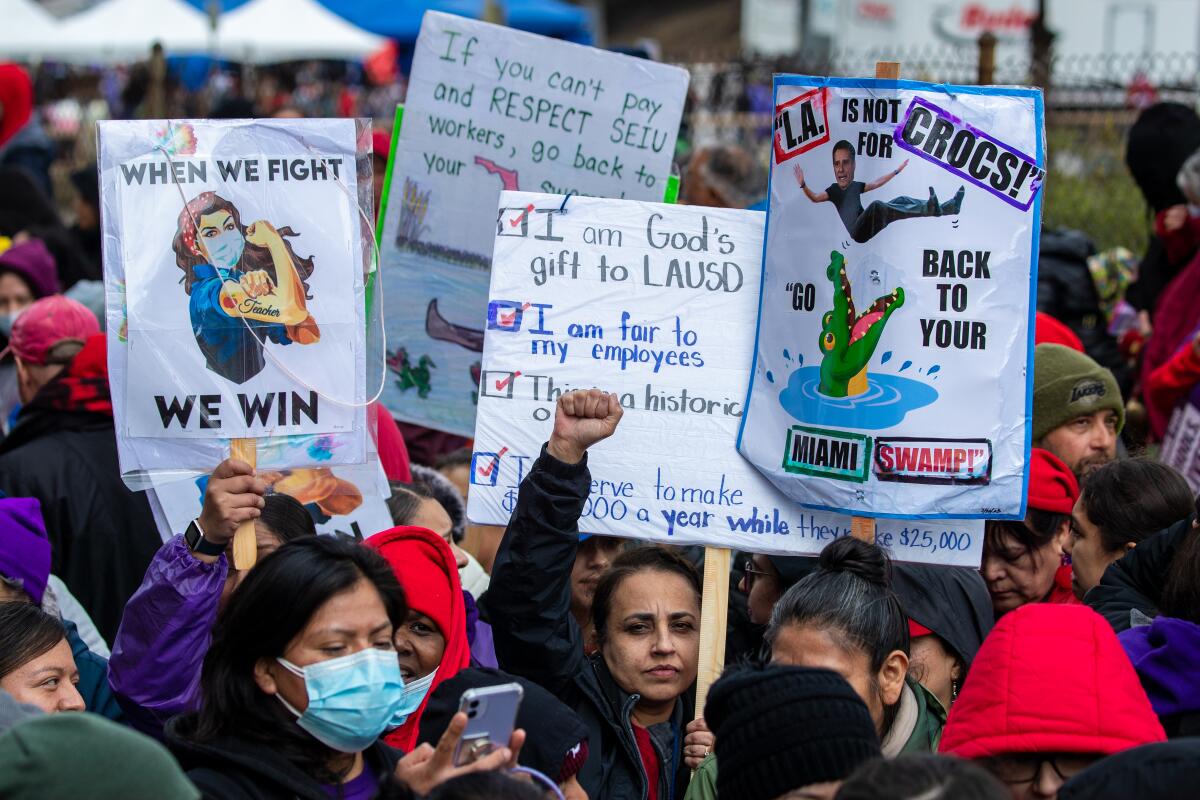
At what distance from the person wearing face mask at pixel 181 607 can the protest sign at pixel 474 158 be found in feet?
6.89

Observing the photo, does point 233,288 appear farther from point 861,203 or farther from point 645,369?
point 861,203

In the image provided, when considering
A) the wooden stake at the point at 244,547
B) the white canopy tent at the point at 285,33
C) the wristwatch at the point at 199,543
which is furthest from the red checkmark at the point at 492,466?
the white canopy tent at the point at 285,33

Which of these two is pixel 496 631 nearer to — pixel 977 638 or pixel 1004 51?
pixel 977 638

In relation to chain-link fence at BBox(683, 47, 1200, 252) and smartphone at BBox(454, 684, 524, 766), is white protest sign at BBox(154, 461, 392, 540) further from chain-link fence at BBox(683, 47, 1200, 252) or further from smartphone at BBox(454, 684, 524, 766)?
chain-link fence at BBox(683, 47, 1200, 252)

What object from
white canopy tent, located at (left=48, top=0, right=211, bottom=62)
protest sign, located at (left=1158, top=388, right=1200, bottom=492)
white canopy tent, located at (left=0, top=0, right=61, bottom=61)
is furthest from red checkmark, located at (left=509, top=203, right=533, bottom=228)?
white canopy tent, located at (left=0, top=0, right=61, bottom=61)

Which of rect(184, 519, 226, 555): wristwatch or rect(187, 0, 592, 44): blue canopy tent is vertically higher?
rect(187, 0, 592, 44): blue canopy tent

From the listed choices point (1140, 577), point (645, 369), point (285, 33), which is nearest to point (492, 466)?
point (645, 369)

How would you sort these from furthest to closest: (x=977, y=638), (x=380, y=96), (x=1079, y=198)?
(x=380, y=96)
(x=1079, y=198)
(x=977, y=638)

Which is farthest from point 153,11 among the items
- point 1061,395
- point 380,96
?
point 1061,395

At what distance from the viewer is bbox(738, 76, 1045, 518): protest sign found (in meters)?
3.98

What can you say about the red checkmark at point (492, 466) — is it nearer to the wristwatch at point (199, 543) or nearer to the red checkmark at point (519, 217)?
the red checkmark at point (519, 217)

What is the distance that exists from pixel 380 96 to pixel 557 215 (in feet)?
51.5

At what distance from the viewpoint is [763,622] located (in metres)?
4.49

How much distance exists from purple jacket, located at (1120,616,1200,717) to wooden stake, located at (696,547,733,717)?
1015mm
